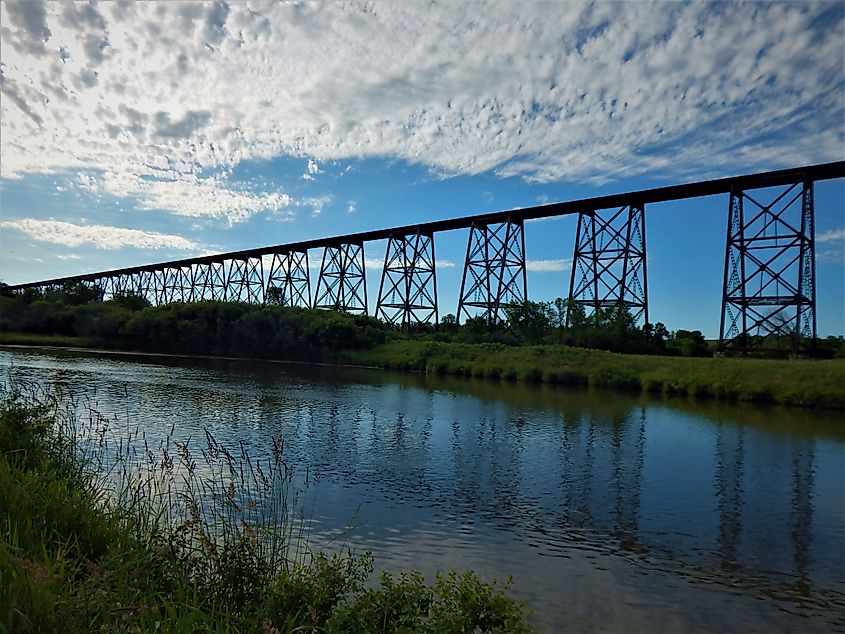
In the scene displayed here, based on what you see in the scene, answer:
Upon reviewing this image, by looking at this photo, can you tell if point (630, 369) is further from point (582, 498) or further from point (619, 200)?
point (582, 498)

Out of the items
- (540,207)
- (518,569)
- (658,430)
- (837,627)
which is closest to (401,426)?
(658,430)

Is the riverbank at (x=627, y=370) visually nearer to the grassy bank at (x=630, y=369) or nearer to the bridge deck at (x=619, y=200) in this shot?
the grassy bank at (x=630, y=369)

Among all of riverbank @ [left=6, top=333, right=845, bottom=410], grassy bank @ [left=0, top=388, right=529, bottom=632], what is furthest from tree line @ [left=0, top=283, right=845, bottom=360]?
grassy bank @ [left=0, top=388, right=529, bottom=632]

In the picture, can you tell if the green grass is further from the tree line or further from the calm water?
the calm water

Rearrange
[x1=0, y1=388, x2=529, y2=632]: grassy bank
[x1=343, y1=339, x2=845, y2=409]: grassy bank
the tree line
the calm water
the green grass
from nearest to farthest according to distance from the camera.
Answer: [x1=0, y1=388, x2=529, y2=632]: grassy bank → the calm water → [x1=343, y1=339, x2=845, y2=409]: grassy bank → the tree line → the green grass

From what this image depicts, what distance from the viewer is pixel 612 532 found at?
6.34 m

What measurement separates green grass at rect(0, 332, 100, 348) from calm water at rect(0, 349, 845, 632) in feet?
99.6

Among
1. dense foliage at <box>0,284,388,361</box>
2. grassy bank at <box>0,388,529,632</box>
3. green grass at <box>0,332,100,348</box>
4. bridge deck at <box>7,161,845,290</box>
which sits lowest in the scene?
grassy bank at <box>0,388,529,632</box>

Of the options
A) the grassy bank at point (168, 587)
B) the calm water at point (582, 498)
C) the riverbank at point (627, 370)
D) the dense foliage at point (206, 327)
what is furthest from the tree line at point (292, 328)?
the grassy bank at point (168, 587)

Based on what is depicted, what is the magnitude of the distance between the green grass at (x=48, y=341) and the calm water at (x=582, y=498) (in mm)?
30356

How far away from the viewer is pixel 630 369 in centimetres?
2453

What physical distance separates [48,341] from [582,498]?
150 ft

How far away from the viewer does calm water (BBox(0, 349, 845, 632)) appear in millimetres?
4824

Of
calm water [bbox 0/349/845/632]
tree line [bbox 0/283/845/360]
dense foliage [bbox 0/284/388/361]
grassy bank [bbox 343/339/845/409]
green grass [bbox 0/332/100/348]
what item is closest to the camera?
calm water [bbox 0/349/845/632]
